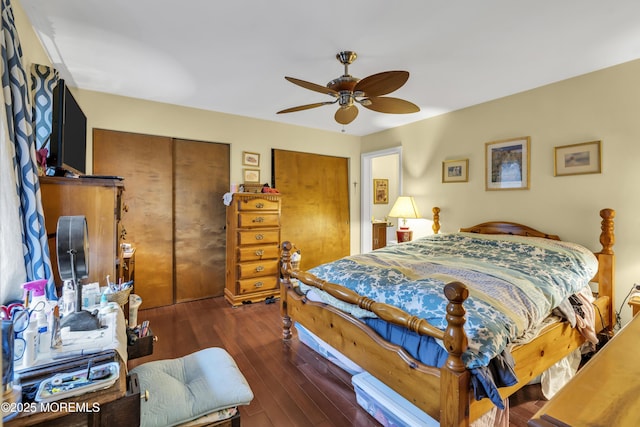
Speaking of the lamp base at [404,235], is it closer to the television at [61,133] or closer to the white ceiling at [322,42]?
the white ceiling at [322,42]

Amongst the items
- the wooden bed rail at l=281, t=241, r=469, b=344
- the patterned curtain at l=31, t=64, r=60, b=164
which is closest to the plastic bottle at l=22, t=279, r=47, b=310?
the patterned curtain at l=31, t=64, r=60, b=164

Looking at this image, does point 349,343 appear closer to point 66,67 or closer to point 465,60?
point 465,60

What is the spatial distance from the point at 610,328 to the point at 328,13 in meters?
3.33

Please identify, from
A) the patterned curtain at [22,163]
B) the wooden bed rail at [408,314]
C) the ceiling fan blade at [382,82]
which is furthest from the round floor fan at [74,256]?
the ceiling fan blade at [382,82]

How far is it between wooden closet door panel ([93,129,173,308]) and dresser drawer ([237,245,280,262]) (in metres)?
0.86

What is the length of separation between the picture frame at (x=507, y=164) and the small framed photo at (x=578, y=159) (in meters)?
0.27

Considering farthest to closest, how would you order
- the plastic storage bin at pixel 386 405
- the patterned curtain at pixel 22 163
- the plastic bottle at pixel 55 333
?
the plastic storage bin at pixel 386 405, the patterned curtain at pixel 22 163, the plastic bottle at pixel 55 333

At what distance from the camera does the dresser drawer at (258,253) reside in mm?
3595

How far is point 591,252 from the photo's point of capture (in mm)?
2658

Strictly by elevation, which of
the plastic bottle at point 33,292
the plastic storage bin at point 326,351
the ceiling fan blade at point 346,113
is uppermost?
the ceiling fan blade at point 346,113

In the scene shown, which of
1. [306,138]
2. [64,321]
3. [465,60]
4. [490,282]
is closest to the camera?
[64,321]

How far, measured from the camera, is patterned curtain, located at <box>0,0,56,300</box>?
1.42 metres

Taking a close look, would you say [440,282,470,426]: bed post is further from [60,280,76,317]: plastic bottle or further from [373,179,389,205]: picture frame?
[373,179,389,205]: picture frame

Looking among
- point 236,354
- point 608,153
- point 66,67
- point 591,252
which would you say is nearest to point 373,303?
point 236,354
